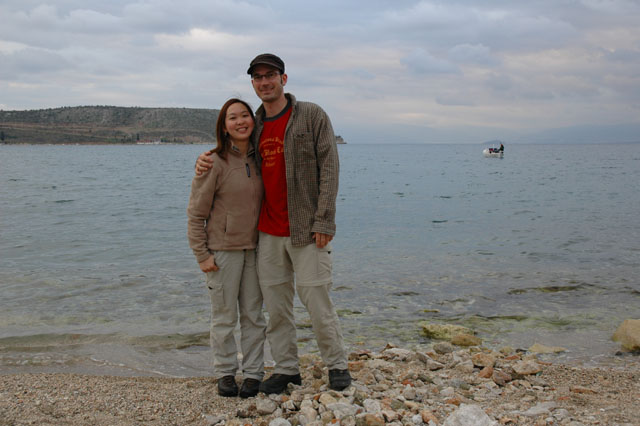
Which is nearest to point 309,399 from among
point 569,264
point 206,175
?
point 206,175

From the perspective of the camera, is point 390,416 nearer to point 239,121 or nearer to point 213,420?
point 213,420

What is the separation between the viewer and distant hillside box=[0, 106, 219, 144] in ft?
547

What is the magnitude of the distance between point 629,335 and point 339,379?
4862mm

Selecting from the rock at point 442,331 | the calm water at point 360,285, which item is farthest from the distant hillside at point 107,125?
the rock at point 442,331

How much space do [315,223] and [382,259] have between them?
30.4 feet

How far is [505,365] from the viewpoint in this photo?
18.8 ft

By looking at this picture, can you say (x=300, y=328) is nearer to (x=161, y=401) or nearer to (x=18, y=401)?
(x=161, y=401)

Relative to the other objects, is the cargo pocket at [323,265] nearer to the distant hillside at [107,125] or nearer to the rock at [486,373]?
the rock at [486,373]

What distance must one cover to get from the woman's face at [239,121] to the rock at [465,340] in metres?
4.50

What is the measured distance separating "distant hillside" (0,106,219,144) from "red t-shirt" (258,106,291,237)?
578ft

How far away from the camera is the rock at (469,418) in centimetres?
382

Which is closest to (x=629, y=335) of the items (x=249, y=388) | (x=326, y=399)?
(x=326, y=399)

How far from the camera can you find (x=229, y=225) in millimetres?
4582

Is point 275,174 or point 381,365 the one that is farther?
point 381,365
